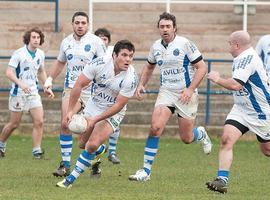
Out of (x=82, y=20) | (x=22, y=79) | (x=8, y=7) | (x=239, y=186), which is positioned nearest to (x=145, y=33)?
(x=8, y=7)

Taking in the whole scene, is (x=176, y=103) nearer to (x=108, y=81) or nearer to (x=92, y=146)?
(x=108, y=81)

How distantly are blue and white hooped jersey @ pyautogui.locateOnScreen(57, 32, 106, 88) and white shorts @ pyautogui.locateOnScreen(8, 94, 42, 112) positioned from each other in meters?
2.64

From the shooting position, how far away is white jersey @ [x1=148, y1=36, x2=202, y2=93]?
15000mm

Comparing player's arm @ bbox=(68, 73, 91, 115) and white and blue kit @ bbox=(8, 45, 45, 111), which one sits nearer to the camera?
player's arm @ bbox=(68, 73, 91, 115)

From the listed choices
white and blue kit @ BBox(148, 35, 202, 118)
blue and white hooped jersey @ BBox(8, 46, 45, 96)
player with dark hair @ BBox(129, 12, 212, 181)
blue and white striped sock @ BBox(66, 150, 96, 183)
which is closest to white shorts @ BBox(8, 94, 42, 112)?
blue and white hooped jersey @ BBox(8, 46, 45, 96)

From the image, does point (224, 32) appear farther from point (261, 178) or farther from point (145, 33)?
point (261, 178)

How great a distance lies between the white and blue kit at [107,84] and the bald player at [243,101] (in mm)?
1266

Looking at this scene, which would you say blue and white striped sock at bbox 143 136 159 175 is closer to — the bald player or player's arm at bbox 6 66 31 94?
the bald player

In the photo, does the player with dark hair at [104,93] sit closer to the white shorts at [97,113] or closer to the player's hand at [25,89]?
the white shorts at [97,113]

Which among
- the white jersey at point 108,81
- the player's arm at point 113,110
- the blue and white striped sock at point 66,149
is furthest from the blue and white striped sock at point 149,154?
the player's arm at point 113,110

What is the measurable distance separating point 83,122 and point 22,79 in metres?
5.33

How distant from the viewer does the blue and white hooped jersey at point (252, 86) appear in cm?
1309

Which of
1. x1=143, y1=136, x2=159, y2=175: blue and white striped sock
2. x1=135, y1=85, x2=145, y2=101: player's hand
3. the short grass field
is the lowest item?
the short grass field

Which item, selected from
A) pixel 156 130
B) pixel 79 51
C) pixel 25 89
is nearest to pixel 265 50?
pixel 79 51
